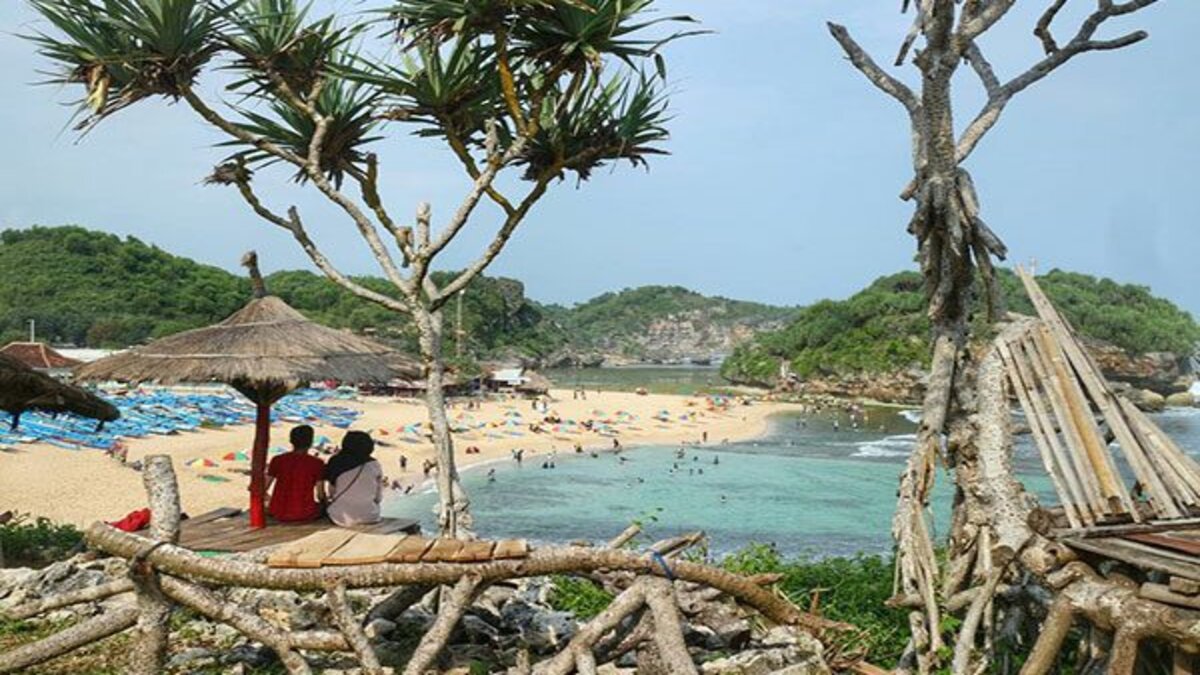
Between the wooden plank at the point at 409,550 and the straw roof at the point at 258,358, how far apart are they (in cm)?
221

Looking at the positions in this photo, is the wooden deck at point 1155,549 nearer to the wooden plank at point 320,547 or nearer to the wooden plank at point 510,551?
the wooden plank at point 510,551

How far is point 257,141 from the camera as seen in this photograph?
21.7ft

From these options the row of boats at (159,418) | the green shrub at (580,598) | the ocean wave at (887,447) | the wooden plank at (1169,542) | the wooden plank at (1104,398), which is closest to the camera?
the wooden plank at (1169,542)

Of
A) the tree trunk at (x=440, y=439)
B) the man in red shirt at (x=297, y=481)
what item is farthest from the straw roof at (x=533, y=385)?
the tree trunk at (x=440, y=439)

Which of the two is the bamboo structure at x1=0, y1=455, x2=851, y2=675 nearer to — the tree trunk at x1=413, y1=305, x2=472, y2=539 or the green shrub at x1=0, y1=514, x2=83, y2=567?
the tree trunk at x1=413, y1=305, x2=472, y2=539

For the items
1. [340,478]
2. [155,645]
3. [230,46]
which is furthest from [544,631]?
[230,46]

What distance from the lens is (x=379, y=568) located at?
14.2 ft

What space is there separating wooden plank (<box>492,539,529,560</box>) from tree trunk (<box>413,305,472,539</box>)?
125cm

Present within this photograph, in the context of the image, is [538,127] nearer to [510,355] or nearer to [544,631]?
[544,631]

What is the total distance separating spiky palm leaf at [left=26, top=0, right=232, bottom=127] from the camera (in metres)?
5.76

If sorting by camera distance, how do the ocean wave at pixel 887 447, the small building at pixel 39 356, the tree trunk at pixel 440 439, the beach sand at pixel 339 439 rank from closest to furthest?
1. the tree trunk at pixel 440 439
2. the beach sand at pixel 339 439
3. the small building at pixel 39 356
4. the ocean wave at pixel 887 447

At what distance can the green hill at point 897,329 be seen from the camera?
56625 mm

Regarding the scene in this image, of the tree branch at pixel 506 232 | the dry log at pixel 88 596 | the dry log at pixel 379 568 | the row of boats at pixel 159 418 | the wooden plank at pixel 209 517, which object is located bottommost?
the row of boats at pixel 159 418

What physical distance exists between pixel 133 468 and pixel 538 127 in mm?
23777
